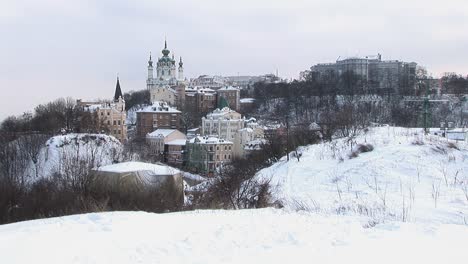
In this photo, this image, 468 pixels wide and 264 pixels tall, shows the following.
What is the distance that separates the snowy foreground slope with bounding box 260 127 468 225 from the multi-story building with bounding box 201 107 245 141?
42.2 metres

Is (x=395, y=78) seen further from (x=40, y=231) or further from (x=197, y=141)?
(x=40, y=231)

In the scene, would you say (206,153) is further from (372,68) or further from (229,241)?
(372,68)

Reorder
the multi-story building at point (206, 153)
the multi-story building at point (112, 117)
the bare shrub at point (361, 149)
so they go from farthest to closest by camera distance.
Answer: the multi-story building at point (112, 117) → the multi-story building at point (206, 153) → the bare shrub at point (361, 149)

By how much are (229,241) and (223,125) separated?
51.2m

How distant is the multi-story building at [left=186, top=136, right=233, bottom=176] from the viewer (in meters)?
46.0

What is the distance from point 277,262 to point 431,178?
5.82 m

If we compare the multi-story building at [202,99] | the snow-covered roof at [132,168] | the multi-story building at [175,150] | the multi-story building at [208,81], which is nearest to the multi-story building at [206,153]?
the multi-story building at [175,150]

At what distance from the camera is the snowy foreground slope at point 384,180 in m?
6.39

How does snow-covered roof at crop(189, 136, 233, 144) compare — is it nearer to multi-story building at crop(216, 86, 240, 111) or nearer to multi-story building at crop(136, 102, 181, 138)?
multi-story building at crop(136, 102, 181, 138)

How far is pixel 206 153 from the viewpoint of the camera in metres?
46.5

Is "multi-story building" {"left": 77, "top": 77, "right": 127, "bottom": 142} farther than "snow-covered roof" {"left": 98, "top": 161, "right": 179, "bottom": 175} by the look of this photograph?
Yes

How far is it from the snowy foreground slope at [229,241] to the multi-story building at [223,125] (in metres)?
49.6

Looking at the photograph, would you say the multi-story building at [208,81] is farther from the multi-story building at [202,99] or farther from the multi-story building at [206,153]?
the multi-story building at [206,153]

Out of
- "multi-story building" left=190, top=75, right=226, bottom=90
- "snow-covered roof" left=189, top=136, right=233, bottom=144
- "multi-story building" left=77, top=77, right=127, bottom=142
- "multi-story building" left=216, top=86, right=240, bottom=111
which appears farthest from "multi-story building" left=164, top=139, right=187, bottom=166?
"multi-story building" left=190, top=75, right=226, bottom=90
